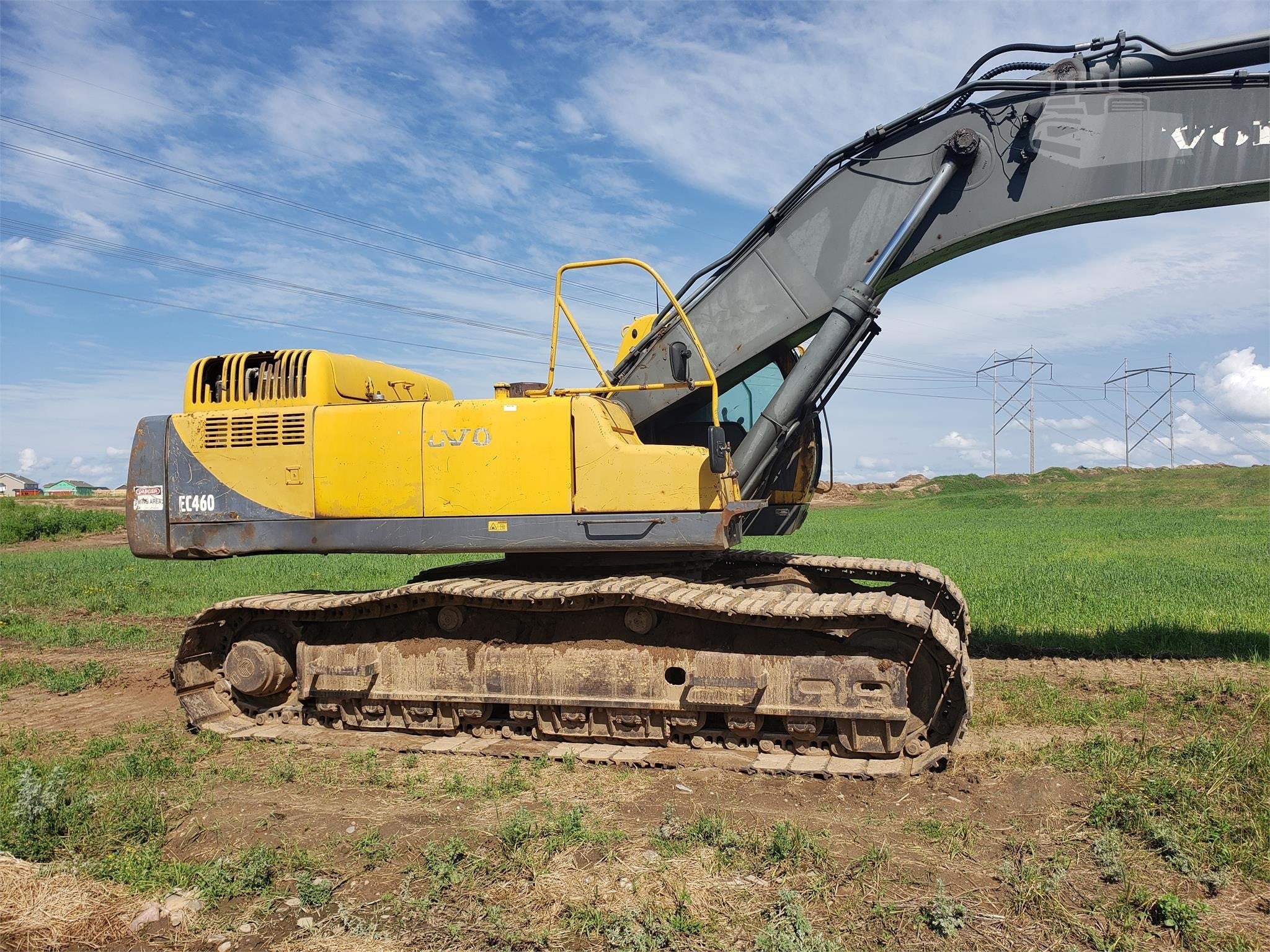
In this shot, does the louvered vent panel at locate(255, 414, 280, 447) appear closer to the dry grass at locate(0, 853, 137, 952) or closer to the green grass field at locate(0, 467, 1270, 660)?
the dry grass at locate(0, 853, 137, 952)

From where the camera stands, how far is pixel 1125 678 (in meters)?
8.45

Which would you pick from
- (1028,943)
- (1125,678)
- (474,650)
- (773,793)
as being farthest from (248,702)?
(1125,678)

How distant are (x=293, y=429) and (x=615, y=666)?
132 inches

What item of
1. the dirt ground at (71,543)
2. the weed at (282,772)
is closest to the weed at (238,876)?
the weed at (282,772)

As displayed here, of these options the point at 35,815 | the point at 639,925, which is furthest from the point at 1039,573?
the point at 35,815

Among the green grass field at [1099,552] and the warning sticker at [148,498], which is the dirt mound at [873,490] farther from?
the warning sticker at [148,498]

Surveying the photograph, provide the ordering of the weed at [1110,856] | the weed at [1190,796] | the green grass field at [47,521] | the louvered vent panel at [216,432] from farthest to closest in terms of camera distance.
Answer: the green grass field at [47,521], the louvered vent panel at [216,432], the weed at [1190,796], the weed at [1110,856]

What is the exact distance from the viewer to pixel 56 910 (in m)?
4.29

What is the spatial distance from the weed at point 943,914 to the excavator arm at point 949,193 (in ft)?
11.6

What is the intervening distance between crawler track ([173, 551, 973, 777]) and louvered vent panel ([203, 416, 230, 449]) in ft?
4.52

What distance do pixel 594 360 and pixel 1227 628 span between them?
8250mm

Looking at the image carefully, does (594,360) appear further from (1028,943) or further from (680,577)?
(1028,943)

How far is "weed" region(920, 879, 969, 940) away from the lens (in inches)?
155

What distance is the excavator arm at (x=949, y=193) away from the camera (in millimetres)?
6430
